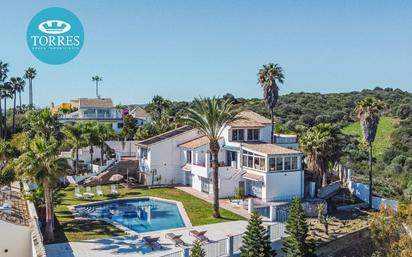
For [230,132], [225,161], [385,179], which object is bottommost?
[385,179]

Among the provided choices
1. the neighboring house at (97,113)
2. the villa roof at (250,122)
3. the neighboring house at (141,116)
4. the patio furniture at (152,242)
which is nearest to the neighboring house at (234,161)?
the villa roof at (250,122)

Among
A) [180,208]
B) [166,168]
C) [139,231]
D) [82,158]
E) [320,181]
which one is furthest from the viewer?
[82,158]

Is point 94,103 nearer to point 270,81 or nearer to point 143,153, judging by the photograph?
point 143,153

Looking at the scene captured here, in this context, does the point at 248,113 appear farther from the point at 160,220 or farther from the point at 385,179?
the point at 385,179

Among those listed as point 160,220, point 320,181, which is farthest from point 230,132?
point 160,220

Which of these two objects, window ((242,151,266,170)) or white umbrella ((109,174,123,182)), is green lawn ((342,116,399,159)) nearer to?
window ((242,151,266,170))

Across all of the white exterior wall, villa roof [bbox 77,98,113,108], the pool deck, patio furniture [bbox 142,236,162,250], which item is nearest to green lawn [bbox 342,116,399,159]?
villa roof [bbox 77,98,113,108]

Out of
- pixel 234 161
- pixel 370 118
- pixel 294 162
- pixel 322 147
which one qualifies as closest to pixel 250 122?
pixel 234 161
